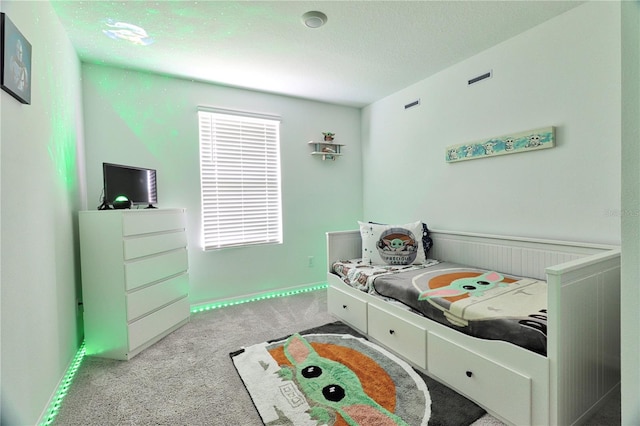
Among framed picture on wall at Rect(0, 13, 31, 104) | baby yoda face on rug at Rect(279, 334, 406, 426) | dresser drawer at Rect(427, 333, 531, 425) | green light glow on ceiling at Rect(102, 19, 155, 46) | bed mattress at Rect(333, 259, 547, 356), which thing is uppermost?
green light glow on ceiling at Rect(102, 19, 155, 46)

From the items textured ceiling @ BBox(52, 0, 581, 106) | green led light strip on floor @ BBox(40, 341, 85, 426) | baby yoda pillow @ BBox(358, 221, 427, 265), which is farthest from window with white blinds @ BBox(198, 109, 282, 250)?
green led light strip on floor @ BBox(40, 341, 85, 426)

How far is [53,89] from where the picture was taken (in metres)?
1.91

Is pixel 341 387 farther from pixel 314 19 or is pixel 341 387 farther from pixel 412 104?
pixel 412 104

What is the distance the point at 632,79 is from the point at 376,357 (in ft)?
6.29

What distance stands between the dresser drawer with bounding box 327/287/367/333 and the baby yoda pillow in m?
0.41

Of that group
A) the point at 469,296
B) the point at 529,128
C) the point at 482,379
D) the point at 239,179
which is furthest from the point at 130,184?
the point at 529,128

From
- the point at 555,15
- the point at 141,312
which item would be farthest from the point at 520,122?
the point at 141,312

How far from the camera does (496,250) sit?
Answer: 245 centimetres

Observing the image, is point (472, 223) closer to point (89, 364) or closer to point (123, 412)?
point (123, 412)

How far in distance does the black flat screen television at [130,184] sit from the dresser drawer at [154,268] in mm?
516

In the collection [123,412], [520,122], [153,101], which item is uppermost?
[153,101]

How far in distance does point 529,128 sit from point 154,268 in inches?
123

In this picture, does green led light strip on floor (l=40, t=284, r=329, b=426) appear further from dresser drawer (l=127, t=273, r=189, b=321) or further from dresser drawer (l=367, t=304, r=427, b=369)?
dresser drawer (l=367, t=304, r=427, b=369)

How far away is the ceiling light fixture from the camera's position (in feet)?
6.59
